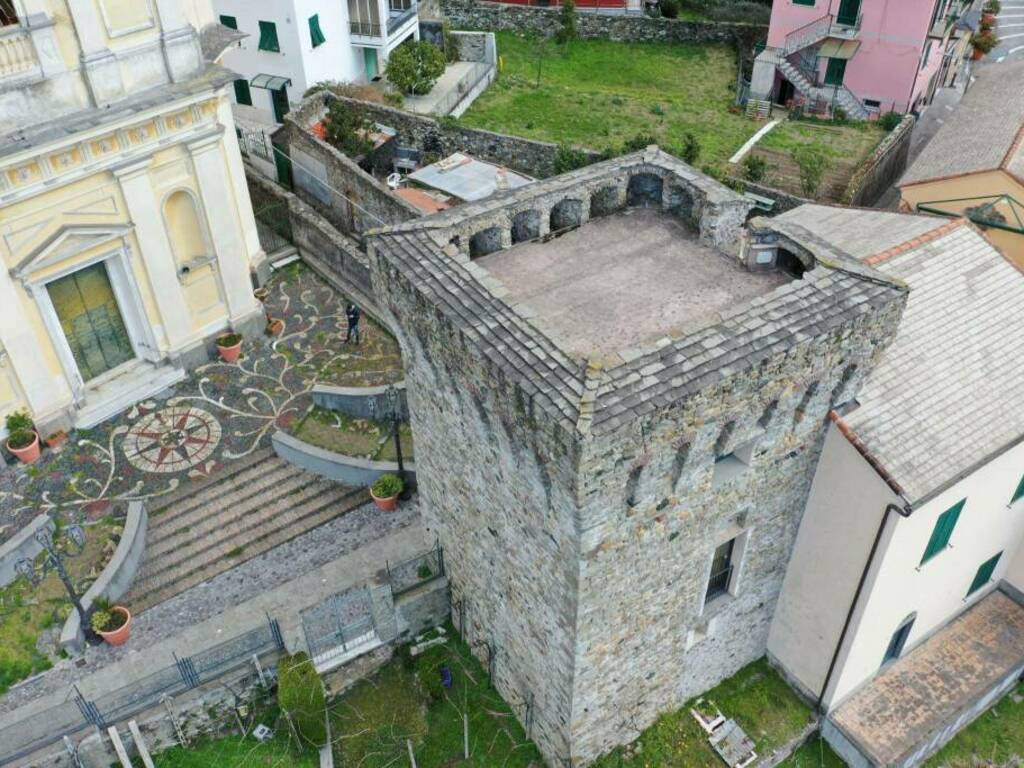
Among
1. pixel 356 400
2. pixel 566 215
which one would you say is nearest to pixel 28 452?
pixel 356 400

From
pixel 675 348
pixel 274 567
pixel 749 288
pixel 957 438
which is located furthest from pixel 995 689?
pixel 274 567

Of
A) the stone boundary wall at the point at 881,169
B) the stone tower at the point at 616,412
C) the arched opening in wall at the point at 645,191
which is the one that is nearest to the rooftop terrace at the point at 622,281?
the stone tower at the point at 616,412

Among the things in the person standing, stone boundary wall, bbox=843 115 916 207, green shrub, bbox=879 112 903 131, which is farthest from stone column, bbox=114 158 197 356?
green shrub, bbox=879 112 903 131

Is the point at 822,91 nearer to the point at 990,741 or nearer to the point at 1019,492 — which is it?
the point at 1019,492

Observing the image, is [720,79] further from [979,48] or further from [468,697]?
[468,697]

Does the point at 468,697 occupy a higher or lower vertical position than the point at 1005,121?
lower

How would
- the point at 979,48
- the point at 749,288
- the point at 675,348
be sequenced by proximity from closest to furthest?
the point at 675,348
the point at 749,288
the point at 979,48
